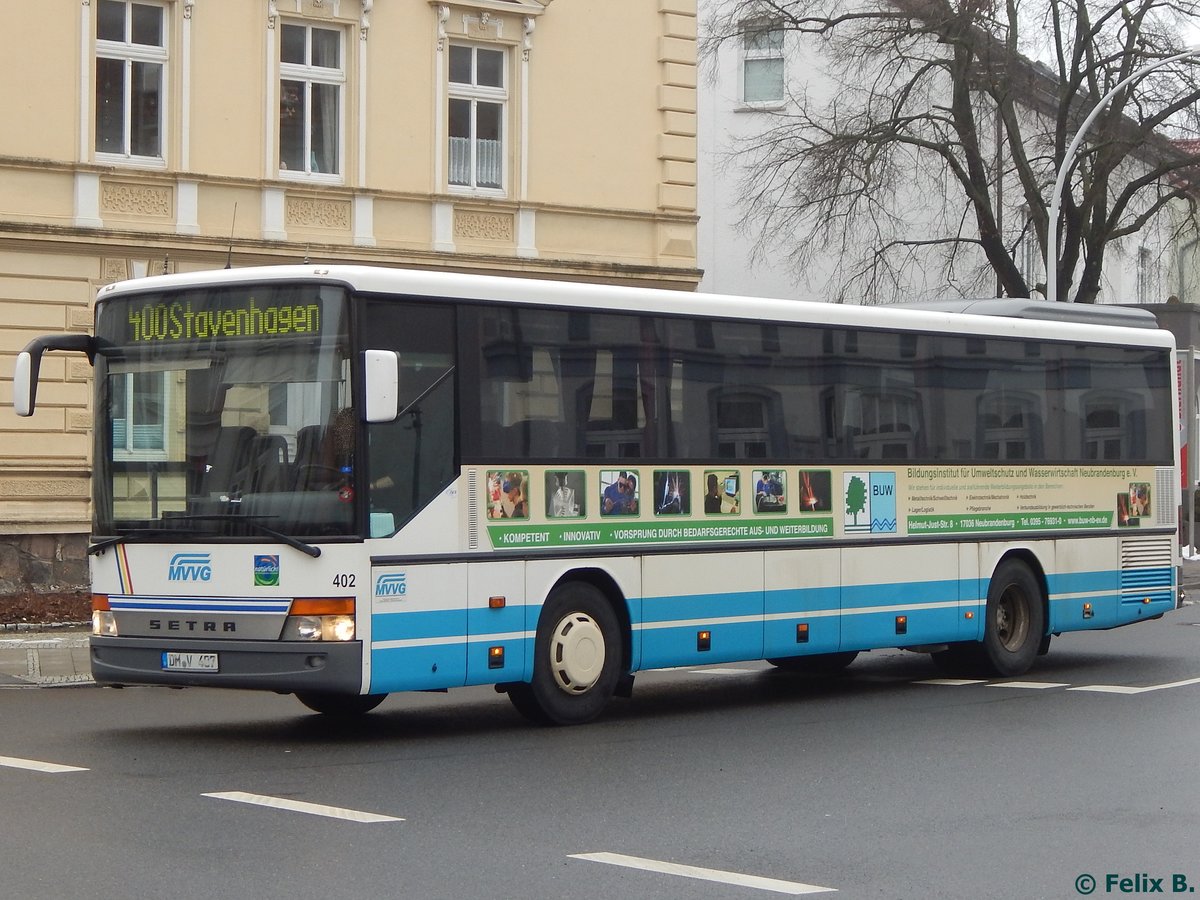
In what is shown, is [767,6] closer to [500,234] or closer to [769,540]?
[500,234]

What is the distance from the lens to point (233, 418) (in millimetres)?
11664

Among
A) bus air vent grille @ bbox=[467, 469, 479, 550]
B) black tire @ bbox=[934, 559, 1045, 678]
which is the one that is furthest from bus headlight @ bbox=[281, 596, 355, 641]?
black tire @ bbox=[934, 559, 1045, 678]

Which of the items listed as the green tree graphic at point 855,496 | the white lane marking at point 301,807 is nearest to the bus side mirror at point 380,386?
the white lane marking at point 301,807

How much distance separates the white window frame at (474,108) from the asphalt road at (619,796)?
12.6 meters

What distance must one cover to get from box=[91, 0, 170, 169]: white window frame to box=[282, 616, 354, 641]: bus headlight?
44.6 feet

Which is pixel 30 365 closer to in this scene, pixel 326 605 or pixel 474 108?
pixel 326 605

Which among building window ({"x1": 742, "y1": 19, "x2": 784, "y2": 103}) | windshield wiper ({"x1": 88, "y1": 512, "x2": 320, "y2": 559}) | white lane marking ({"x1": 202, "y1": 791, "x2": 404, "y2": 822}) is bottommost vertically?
white lane marking ({"x1": 202, "y1": 791, "x2": 404, "y2": 822})

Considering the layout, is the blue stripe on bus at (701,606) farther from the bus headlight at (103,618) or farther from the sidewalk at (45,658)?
the sidewalk at (45,658)

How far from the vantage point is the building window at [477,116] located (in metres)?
26.6

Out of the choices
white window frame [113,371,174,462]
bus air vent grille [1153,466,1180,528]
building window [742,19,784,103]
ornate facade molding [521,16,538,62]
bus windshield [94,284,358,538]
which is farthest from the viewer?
building window [742,19,784,103]

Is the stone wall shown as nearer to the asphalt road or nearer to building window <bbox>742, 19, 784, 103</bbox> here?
the asphalt road

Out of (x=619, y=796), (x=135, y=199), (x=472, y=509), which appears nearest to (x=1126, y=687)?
(x=472, y=509)

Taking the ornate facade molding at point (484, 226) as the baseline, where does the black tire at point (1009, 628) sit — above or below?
below

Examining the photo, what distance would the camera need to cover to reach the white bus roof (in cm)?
1177
